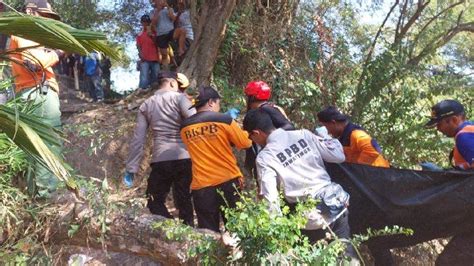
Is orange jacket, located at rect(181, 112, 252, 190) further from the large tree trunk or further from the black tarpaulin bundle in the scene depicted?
the large tree trunk

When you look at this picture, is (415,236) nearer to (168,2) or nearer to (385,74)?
(385,74)

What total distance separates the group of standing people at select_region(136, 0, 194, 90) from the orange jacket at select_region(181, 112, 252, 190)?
404 cm

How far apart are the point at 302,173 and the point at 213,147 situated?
1058 mm

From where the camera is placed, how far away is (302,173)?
3789mm

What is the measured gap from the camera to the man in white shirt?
3730mm

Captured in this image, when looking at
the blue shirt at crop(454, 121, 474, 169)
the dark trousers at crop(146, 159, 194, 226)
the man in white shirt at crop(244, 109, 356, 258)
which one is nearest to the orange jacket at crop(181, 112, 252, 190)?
the dark trousers at crop(146, 159, 194, 226)

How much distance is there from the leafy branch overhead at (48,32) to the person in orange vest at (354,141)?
235 centimetres

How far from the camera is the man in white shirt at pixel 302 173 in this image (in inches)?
147

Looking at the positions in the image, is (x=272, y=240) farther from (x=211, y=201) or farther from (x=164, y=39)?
(x=164, y=39)

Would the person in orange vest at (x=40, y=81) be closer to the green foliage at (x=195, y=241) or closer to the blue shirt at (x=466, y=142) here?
the green foliage at (x=195, y=241)

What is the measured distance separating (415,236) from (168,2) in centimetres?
638

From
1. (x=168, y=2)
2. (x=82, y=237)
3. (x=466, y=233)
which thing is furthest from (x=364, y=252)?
(x=168, y=2)

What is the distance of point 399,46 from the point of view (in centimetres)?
750

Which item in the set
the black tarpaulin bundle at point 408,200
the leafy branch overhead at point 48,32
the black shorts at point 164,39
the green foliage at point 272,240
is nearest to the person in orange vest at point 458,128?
the black tarpaulin bundle at point 408,200
